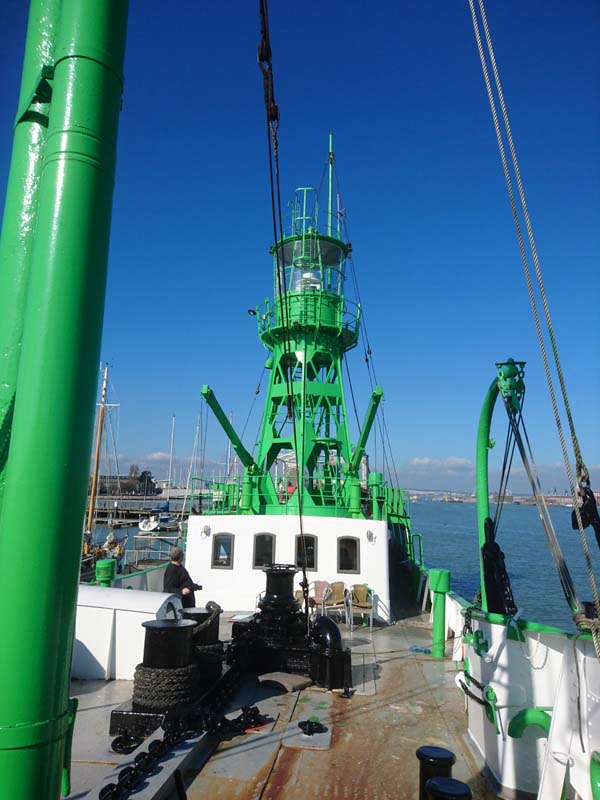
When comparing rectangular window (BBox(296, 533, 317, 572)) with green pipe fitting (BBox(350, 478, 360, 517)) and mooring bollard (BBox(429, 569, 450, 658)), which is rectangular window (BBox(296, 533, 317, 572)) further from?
mooring bollard (BBox(429, 569, 450, 658))

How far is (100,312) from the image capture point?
212cm

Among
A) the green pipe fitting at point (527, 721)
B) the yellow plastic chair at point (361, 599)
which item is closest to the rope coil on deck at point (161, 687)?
the green pipe fitting at point (527, 721)

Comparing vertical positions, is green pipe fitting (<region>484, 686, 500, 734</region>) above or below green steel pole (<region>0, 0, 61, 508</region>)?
below

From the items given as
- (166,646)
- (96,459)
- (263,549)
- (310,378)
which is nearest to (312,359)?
(310,378)

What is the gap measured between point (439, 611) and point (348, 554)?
370 centimetres

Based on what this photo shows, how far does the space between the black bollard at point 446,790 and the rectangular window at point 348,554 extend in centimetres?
1038

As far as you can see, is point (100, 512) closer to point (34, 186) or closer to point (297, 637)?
point (297, 637)

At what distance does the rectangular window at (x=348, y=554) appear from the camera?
13586 millimetres

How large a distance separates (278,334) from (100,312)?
1655 centimetres

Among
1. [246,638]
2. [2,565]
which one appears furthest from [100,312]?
[246,638]

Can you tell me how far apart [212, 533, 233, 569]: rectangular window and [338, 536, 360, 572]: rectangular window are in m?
2.85

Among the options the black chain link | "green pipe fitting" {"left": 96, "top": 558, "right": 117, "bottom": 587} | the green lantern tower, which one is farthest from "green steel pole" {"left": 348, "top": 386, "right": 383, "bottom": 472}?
the black chain link

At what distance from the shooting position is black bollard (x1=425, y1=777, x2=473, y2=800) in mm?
3119

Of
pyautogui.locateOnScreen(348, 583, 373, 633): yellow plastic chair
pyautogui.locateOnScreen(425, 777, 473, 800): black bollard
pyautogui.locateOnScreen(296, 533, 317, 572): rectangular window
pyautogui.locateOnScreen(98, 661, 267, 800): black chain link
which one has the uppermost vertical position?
pyautogui.locateOnScreen(296, 533, 317, 572): rectangular window
